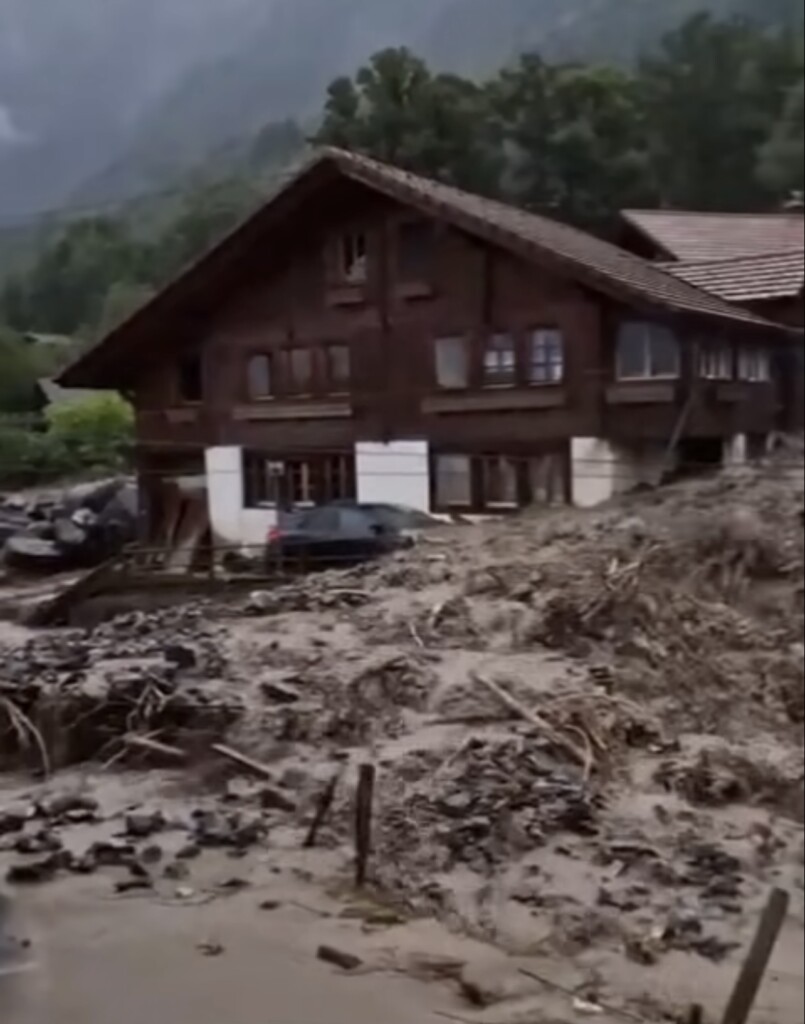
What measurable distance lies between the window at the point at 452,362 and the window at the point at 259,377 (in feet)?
0.44

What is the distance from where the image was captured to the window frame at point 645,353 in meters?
1.04

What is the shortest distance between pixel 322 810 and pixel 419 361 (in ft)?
1.22

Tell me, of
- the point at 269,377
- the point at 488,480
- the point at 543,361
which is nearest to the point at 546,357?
the point at 543,361

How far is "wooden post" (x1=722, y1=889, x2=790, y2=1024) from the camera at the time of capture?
985 millimetres

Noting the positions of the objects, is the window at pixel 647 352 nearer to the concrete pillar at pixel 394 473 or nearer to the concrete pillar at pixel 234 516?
the concrete pillar at pixel 394 473

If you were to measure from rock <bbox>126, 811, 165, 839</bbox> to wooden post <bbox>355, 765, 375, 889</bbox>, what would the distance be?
0.19m

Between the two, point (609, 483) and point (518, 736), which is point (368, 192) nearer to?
point (609, 483)

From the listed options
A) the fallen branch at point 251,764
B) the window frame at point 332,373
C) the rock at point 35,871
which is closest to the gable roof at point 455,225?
the window frame at point 332,373

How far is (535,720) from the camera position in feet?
3.67

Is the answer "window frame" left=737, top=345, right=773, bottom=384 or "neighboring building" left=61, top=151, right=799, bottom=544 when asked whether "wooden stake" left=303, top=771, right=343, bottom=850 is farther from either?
"window frame" left=737, top=345, right=773, bottom=384

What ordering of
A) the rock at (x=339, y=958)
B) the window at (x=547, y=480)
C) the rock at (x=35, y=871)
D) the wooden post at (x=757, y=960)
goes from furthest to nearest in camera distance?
the rock at (x=35, y=871), the rock at (x=339, y=958), the window at (x=547, y=480), the wooden post at (x=757, y=960)

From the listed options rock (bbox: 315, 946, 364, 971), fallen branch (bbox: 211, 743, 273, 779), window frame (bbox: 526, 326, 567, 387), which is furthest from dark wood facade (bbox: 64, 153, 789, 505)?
rock (bbox: 315, 946, 364, 971)

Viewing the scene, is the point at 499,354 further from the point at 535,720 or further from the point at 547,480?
the point at 535,720

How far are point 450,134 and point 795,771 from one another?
52 cm
